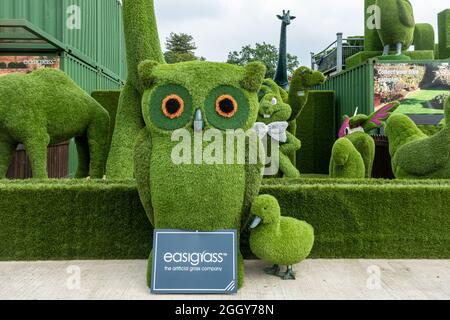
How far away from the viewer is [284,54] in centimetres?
944

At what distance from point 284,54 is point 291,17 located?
81 cm

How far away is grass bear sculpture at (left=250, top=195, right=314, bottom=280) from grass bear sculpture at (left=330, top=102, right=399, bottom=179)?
8.49 feet

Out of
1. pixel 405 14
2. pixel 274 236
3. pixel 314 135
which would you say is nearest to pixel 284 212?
pixel 274 236

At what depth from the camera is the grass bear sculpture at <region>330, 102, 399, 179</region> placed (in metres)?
5.96

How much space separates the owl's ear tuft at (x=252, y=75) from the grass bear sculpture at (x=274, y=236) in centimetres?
99

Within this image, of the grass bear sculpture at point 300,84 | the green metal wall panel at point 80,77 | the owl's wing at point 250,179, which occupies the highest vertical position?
the green metal wall panel at point 80,77

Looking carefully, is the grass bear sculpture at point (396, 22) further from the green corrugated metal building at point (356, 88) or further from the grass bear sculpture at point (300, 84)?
the grass bear sculpture at point (300, 84)

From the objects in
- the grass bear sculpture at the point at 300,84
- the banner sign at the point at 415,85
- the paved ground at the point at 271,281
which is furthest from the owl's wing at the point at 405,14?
the paved ground at the point at 271,281

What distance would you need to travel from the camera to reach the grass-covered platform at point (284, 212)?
433 centimetres

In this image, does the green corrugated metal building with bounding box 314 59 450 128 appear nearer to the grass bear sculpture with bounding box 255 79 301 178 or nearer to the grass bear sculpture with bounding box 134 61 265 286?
the grass bear sculpture with bounding box 255 79 301 178

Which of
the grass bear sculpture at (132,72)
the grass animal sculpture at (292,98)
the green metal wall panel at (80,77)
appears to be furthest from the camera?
the green metal wall panel at (80,77)

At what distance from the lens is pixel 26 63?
10461mm

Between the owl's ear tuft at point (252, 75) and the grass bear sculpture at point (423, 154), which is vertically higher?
the owl's ear tuft at point (252, 75)

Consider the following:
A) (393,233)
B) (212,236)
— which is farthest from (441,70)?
(212,236)
